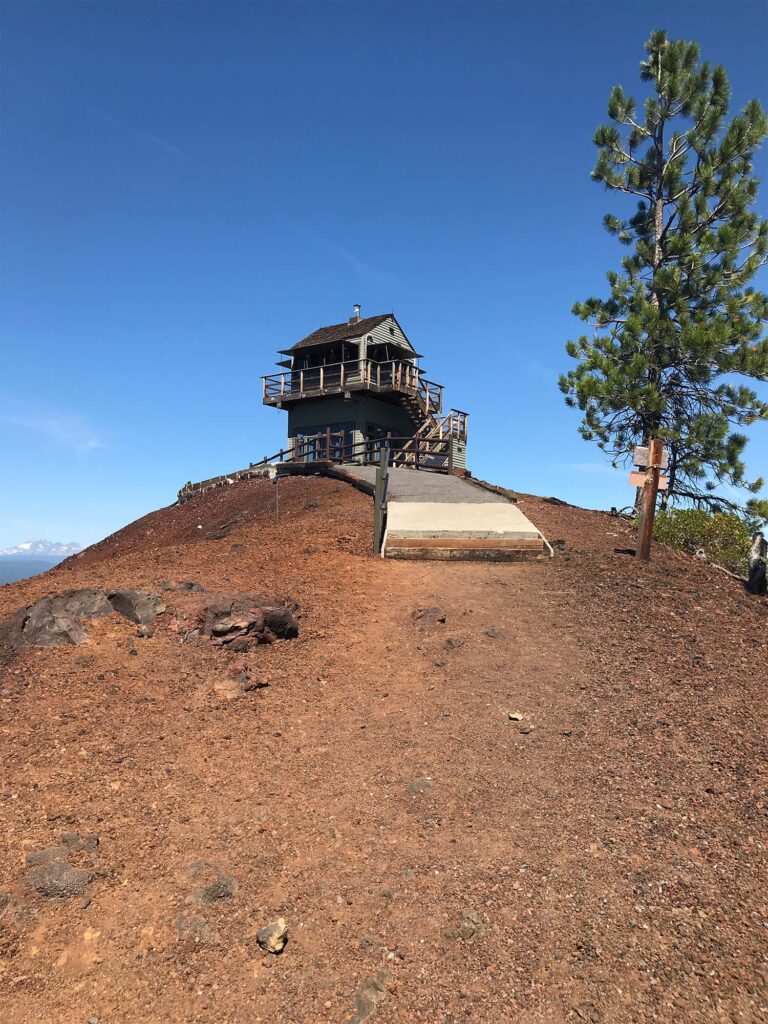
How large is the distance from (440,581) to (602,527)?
744 centimetres

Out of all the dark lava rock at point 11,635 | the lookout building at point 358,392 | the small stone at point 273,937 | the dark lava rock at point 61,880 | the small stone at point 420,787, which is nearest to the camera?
the small stone at point 273,937

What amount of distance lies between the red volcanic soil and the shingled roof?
28.5m

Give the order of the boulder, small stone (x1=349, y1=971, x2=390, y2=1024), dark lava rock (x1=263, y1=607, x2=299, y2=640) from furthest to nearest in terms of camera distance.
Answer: dark lava rock (x1=263, y1=607, x2=299, y2=640)
the boulder
small stone (x1=349, y1=971, x2=390, y2=1024)

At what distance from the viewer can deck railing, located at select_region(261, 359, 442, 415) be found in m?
35.2

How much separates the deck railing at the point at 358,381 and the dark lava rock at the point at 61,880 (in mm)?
30872

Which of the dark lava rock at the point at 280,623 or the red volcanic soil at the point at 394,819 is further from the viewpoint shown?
the dark lava rock at the point at 280,623

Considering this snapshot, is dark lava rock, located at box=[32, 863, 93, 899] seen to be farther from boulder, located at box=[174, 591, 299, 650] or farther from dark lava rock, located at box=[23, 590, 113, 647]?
boulder, located at box=[174, 591, 299, 650]

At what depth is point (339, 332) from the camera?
39062mm

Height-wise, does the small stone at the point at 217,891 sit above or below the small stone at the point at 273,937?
above

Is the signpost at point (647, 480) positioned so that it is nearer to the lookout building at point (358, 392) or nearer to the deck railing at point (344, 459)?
the deck railing at point (344, 459)

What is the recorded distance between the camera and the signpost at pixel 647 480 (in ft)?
46.0

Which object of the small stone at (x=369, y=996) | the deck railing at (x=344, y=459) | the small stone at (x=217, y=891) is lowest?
the small stone at (x=369, y=996)

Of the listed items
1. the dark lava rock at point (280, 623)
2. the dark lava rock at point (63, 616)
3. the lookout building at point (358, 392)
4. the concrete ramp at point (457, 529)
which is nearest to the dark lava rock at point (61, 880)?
the dark lava rock at point (63, 616)

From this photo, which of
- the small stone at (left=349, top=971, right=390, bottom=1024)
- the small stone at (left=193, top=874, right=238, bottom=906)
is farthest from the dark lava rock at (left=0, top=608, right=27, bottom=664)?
the small stone at (left=349, top=971, right=390, bottom=1024)
